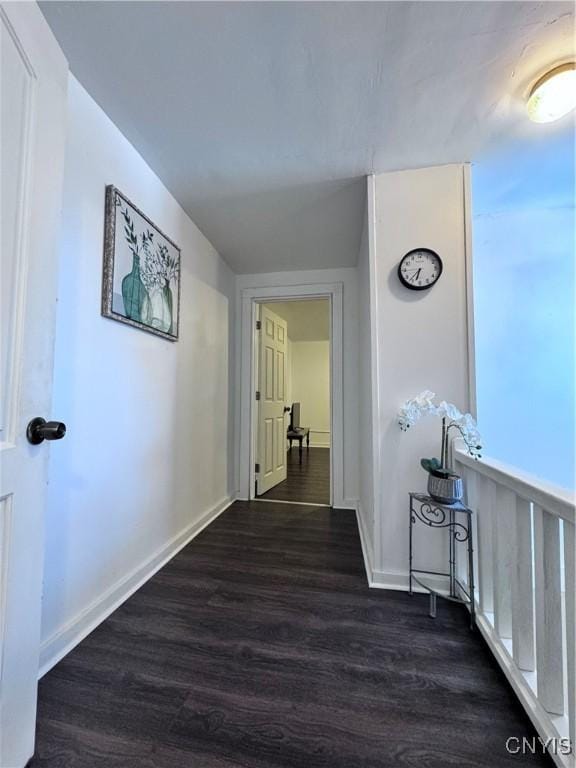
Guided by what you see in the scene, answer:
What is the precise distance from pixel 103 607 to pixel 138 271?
163 cm

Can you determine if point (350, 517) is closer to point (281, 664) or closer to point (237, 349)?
point (281, 664)

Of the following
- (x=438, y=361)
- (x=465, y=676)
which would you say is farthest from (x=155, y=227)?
(x=465, y=676)

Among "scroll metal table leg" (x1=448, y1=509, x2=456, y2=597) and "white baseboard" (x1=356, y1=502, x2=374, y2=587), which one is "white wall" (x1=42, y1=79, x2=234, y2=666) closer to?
"white baseboard" (x1=356, y1=502, x2=374, y2=587)

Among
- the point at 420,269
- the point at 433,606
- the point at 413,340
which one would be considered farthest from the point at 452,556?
the point at 420,269

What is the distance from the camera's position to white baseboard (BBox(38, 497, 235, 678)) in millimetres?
1186

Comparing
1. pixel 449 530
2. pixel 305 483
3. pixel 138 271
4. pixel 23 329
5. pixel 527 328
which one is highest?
pixel 138 271

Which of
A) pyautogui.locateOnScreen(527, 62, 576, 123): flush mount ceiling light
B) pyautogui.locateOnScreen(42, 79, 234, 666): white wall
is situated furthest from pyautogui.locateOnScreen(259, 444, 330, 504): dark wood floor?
pyautogui.locateOnScreen(527, 62, 576, 123): flush mount ceiling light

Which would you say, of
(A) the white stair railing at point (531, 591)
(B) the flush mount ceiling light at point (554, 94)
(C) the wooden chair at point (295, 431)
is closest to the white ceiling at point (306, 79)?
(B) the flush mount ceiling light at point (554, 94)

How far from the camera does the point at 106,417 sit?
151cm

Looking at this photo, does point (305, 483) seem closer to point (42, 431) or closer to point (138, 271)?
point (138, 271)

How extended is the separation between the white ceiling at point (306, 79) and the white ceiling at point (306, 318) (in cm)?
220

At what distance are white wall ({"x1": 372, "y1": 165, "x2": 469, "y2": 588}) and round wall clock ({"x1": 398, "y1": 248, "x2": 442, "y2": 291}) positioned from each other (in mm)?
37

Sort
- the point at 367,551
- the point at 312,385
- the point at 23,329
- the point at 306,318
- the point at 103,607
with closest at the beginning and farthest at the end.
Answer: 1. the point at 23,329
2. the point at 103,607
3. the point at 367,551
4. the point at 306,318
5. the point at 312,385

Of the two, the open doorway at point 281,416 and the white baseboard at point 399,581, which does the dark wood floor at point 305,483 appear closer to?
the open doorway at point 281,416
